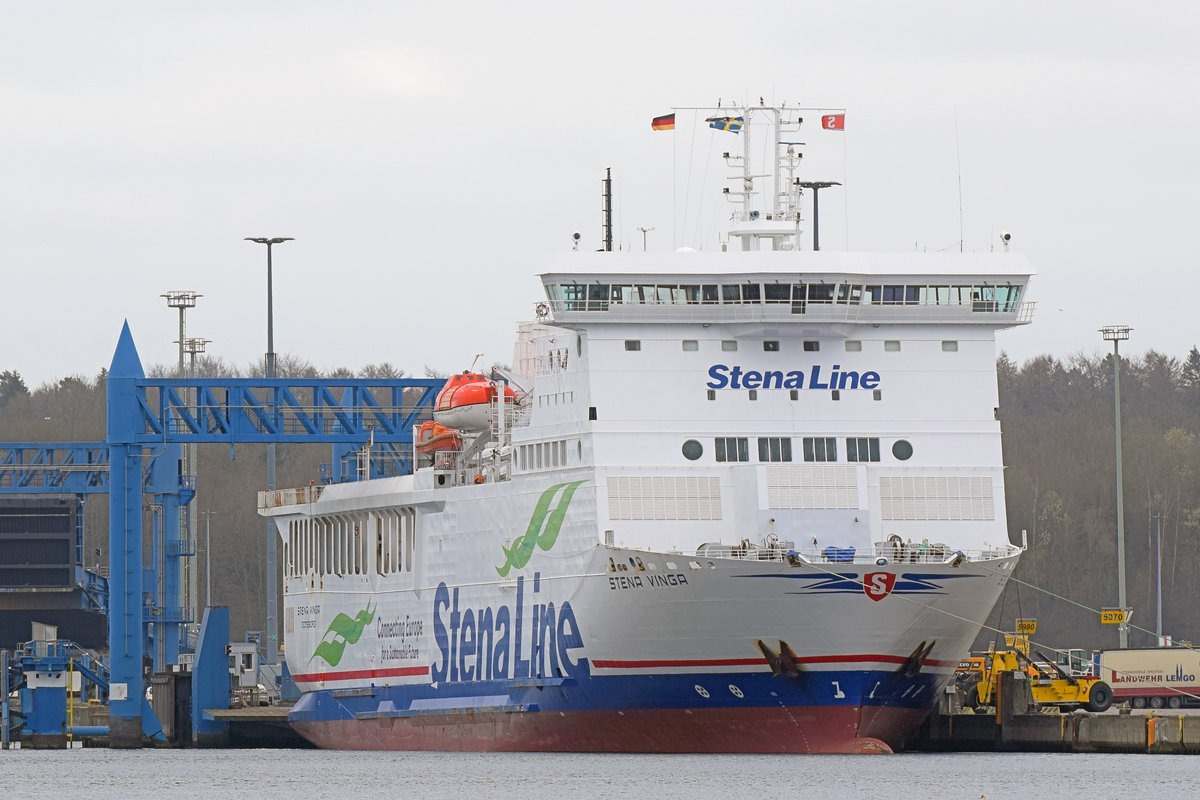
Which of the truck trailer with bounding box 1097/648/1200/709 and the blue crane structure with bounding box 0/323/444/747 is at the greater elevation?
the blue crane structure with bounding box 0/323/444/747

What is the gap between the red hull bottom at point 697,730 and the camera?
153 ft

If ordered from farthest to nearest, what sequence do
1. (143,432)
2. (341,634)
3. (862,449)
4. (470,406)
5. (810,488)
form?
(143,432), (341,634), (470,406), (862,449), (810,488)

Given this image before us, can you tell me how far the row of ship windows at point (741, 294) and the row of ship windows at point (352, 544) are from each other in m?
10.3

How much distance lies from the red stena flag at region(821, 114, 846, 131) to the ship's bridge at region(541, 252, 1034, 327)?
391 centimetres

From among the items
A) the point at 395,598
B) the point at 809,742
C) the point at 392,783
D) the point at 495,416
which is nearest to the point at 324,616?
the point at 395,598

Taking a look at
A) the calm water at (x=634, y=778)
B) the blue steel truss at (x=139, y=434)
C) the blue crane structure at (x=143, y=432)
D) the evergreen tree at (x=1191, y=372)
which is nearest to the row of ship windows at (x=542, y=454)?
the calm water at (x=634, y=778)

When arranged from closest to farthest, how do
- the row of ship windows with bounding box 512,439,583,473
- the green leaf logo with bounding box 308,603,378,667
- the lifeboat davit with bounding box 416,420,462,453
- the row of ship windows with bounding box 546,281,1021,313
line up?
the row of ship windows with bounding box 546,281,1021,313
the row of ship windows with bounding box 512,439,583,473
the lifeboat davit with bounding box 416,420,462,453
the green leaf logo with bounding box 308,603,378,667

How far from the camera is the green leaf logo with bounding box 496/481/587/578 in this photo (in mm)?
49094

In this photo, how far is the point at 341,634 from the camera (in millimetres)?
61125

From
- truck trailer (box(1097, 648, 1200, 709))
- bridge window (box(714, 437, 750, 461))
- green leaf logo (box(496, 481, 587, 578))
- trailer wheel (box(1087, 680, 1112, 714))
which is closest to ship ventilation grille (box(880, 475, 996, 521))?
bridge window (box(714, 437, 750, 461))

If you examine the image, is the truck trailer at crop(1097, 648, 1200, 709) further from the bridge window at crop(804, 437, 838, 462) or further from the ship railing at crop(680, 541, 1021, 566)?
the ship railing at crop(680, 541, 1021, 566)

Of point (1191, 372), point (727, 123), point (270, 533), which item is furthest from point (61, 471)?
point (1191, 372)

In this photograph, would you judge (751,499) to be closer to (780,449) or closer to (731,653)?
(780,449)

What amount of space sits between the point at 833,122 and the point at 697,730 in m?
13.6
